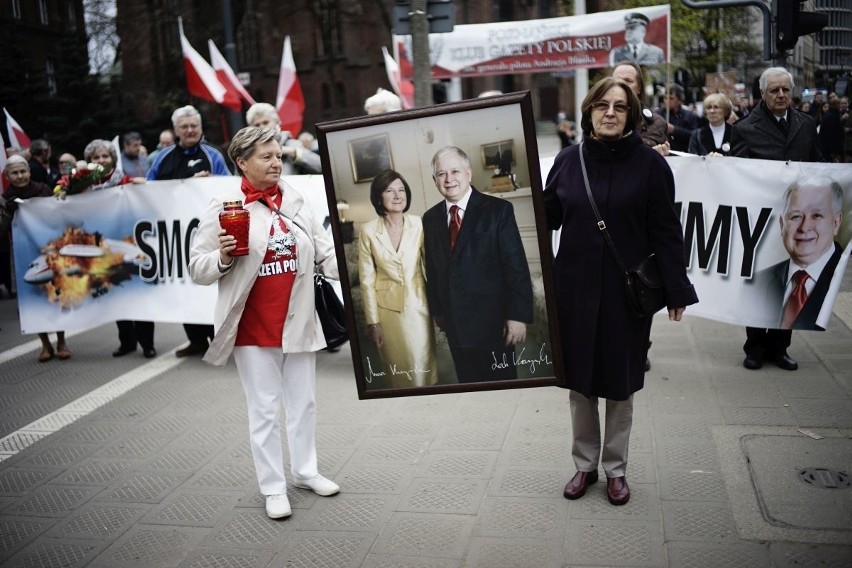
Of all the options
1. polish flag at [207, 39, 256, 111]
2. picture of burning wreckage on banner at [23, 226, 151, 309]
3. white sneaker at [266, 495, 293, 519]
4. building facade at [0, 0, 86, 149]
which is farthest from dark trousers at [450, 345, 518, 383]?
building facade at [0, 0, 86, 149]

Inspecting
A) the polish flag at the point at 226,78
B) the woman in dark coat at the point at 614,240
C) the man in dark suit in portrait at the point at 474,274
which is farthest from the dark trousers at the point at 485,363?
the polish flag at the point at 226,78

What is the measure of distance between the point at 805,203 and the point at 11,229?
6.65m

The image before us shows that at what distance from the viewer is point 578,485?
4199 mm

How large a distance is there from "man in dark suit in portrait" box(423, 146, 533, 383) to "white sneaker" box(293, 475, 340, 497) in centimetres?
113

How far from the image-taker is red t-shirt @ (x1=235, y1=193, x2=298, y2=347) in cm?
414

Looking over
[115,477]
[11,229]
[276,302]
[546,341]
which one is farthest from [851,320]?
[11,229]

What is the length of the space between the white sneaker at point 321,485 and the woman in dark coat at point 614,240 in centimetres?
137

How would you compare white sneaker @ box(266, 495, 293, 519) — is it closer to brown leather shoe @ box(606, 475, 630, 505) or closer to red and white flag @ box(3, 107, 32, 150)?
brown leather shoe @ box(606, 475, 630, 505)

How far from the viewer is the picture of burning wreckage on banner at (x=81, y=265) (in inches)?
299

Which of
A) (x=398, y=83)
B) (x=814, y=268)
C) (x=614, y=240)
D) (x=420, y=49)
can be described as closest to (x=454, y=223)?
(x=614, y=240)

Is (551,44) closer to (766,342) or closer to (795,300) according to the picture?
(766,342)

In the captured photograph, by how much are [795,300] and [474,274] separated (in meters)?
3.32

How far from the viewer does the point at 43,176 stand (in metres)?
11.8

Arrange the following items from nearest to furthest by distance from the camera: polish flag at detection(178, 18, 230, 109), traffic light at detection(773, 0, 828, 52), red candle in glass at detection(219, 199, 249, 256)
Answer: red candle in glass at detection(219, 199, 249, 256)
traffic light at detection(773, 0, 828, 52)
polish flag at detection(178, 18, 230, 109)
